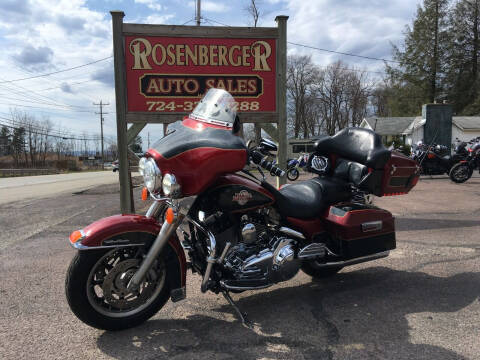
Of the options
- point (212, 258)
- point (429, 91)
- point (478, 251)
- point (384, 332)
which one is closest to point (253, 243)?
point (212, 258)

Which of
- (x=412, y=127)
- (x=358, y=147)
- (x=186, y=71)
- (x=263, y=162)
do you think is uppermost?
(x=412, y=127)

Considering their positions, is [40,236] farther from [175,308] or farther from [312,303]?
[312,303]

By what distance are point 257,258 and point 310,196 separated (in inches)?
34.0

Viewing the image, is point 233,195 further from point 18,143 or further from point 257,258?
point 18,143

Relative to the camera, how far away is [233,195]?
270 cm

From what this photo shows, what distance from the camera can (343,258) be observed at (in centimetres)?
334

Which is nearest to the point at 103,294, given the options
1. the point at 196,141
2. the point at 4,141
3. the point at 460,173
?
the point at 196,141

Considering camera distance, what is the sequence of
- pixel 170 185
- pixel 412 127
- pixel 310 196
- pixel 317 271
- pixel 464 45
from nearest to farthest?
pixel 170 185 < pixel 310 196 < pixel 317 271 < pixel 412 127 < pixel 464 45

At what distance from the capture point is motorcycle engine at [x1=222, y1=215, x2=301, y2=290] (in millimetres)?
2781

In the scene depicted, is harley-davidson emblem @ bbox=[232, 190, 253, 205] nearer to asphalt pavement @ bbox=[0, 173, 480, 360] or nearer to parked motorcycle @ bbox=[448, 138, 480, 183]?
asphalt pavement @ bbox=[0, 173, 480, 360]

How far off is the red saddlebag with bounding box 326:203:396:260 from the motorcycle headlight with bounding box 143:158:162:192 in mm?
1688

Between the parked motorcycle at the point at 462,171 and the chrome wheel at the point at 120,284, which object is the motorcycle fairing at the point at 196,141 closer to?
the chrome wheel at the point at 120,284

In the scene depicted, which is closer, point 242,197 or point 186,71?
point 242,197

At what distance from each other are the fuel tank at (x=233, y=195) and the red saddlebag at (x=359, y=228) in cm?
95
